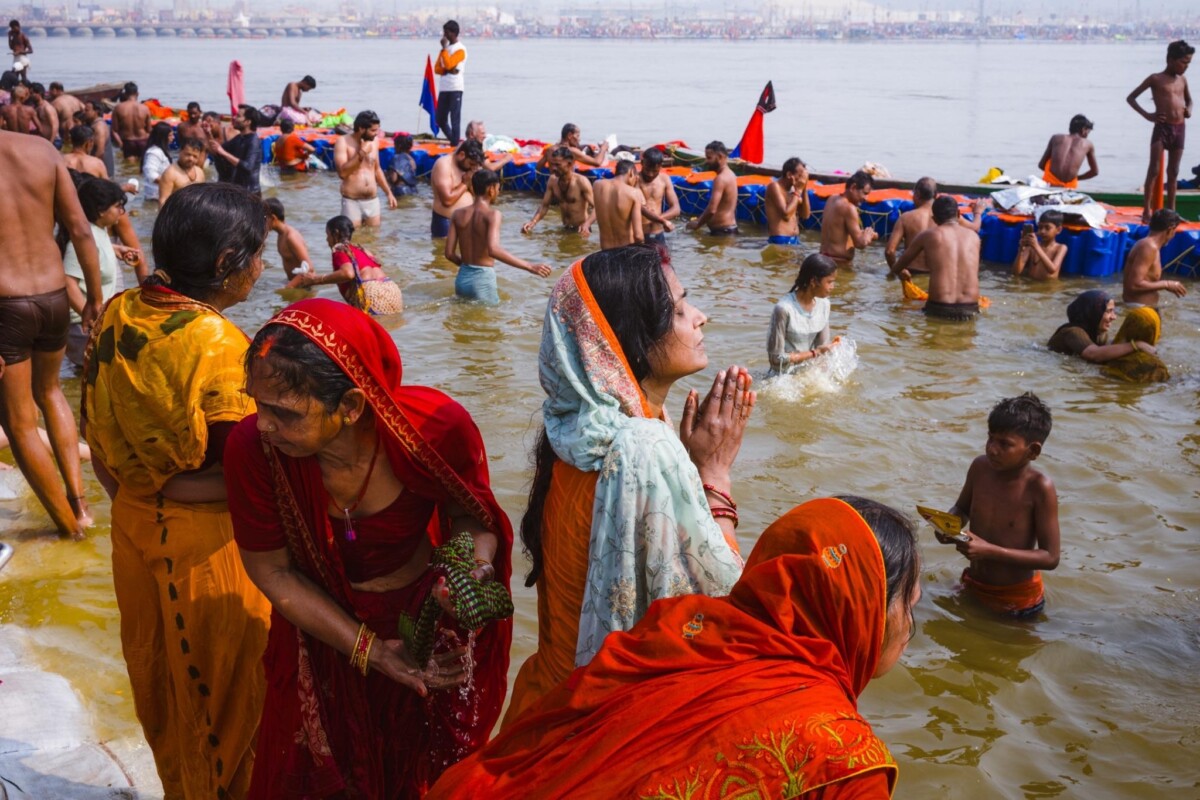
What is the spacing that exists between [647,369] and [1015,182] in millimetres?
13674

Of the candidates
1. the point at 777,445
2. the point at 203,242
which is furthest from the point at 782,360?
the point at 203,242

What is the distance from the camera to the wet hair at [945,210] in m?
9.36

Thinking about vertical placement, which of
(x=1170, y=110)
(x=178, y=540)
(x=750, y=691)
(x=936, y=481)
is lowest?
(x=936, y=481)

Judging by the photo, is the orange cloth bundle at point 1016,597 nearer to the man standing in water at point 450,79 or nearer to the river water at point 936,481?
the river water at point 936,481

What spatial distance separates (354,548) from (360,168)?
10.6 metres

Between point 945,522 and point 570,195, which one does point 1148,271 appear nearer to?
point 945,522

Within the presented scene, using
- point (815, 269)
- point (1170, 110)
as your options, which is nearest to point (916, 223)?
point (1170, 110)

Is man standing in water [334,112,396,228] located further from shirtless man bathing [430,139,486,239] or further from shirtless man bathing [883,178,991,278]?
shirtless man bathing [883,178,991,278]

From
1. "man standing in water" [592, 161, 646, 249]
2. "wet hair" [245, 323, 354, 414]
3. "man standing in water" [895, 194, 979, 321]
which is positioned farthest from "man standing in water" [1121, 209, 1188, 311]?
"wet hair" [245, 323, 354, 414]

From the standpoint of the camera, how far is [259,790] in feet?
8.07

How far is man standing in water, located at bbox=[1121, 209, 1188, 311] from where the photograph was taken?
9102 mm

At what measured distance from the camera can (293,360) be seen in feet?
6.98

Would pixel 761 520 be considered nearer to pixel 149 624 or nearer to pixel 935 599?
pixel 935 599

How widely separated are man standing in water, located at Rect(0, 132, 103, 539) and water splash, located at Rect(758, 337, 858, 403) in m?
4.41
